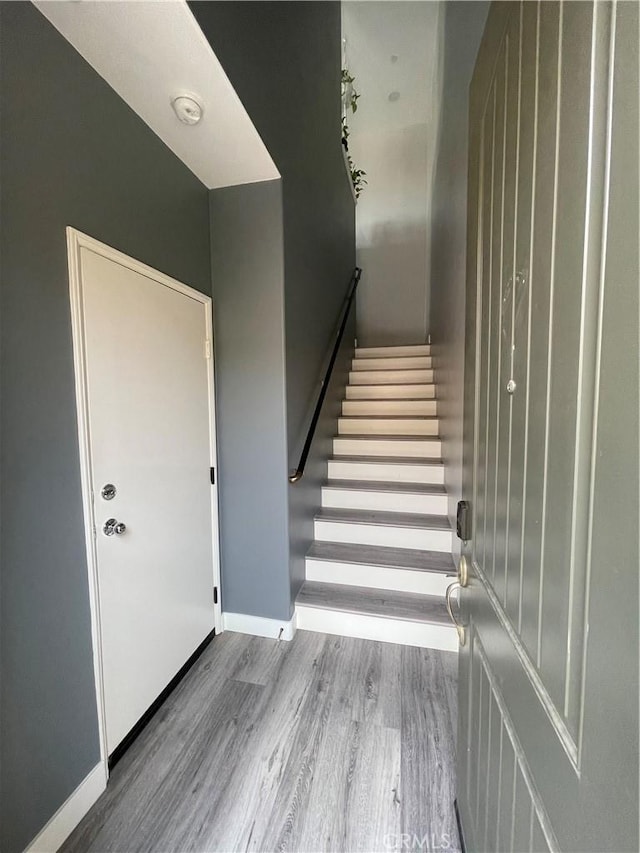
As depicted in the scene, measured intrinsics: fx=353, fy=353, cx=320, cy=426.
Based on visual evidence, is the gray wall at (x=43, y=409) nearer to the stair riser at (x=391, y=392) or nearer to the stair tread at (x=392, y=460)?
the stair tread at (x=392, y=460)

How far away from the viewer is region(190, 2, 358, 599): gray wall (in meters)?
1.48

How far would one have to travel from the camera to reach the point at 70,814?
118 cm

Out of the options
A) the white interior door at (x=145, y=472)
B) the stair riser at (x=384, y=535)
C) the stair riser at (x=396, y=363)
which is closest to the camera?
the white interior door at (x=145, y=472)

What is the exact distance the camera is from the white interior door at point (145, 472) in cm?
132

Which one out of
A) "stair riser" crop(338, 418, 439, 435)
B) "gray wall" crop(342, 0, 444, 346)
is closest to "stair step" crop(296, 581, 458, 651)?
"stair riser" crop(338, 418, 439, 435)

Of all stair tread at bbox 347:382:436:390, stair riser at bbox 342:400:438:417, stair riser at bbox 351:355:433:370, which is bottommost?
stair riser at bbox 342:400:438:417

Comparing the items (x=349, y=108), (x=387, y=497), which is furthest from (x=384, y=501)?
(x=349, y=108)

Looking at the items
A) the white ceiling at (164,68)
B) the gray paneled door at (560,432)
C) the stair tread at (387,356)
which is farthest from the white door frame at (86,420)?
the stair tread at (387,356)

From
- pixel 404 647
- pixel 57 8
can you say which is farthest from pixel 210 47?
pixel 404 647

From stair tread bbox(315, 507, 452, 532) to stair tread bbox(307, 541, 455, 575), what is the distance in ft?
0.55

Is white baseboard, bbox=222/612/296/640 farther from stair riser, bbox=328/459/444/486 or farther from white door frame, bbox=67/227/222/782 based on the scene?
stair riser, bbox=328/459/444/486

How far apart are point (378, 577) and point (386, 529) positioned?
1.06 ft

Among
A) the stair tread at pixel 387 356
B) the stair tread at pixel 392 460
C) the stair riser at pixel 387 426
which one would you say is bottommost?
the stair tread at pixel 392 460

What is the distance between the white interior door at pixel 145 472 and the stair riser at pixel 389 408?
5.91ft
